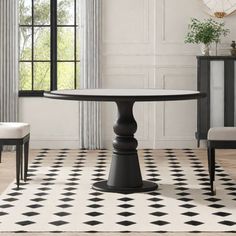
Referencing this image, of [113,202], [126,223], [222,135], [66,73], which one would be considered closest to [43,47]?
[66,73]

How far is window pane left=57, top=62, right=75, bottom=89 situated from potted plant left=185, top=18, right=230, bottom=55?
1.54 metres

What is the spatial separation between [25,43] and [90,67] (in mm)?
943

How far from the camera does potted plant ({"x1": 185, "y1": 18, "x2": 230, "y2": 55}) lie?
8.91 meters

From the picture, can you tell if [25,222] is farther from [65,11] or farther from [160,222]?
[65,11]

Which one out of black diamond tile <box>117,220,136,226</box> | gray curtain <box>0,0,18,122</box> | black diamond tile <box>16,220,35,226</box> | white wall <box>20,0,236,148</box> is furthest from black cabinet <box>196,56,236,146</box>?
black diamond tile <box>16,220,35,226</box>

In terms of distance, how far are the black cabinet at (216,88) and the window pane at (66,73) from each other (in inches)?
65.8

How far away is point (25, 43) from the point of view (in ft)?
31.0

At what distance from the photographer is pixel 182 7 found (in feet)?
30.3

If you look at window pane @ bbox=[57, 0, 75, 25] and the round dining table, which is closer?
the round dining table

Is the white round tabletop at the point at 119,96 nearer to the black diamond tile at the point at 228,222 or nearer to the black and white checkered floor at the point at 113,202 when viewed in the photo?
the black and white checkered floor at the point at 113,202

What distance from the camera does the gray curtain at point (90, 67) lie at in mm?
9141

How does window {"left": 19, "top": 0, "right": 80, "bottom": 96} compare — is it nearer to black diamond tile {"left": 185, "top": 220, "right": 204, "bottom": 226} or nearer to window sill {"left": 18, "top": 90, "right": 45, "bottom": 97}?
window sill {"left": 18, "top": 90, "right": 45, "bottom": 97}

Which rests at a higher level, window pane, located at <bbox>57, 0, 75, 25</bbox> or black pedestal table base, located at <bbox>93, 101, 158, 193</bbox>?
window pane, located at <bbox>57, 0, 75, 25</bbox>

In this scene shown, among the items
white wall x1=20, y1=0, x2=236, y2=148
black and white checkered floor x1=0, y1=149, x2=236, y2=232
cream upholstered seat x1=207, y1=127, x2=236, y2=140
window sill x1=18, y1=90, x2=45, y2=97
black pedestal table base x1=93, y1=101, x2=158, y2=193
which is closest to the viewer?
black and white checkered floor x1=0, y1=149, x2=236, y2=232
